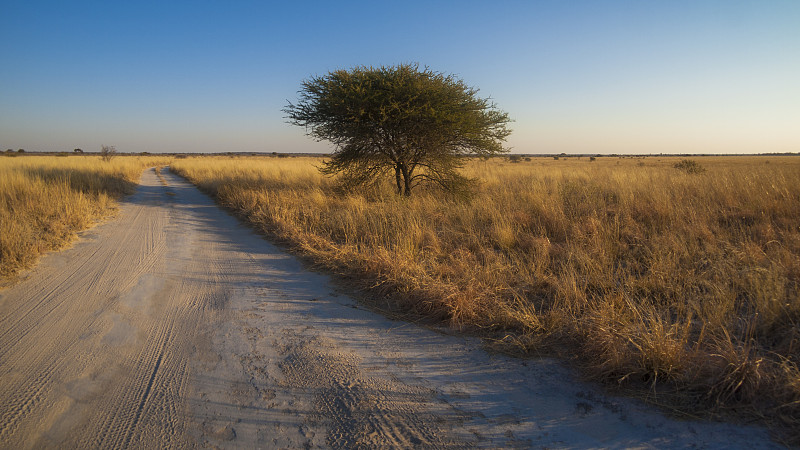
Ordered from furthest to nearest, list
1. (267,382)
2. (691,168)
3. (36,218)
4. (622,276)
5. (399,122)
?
(691,168)
(399,122)
(36,218)
(622,276)
(267,382)

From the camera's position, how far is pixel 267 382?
2715mm

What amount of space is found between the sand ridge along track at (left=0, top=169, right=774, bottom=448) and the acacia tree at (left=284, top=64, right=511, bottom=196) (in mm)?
6860

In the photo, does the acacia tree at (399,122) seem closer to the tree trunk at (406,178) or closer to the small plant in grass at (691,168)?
the tree trunk at (406,178)

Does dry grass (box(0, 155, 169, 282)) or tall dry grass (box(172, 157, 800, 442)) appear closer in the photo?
tall dry grass (box(172, 157, 800, 442))

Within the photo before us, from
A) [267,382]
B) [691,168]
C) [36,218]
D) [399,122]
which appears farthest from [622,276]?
[691,168]

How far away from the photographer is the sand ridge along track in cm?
220

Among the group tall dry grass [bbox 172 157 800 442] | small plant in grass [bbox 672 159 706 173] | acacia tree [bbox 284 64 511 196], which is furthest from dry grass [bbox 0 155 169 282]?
small plant in grass [bbox 672 159 706 173]

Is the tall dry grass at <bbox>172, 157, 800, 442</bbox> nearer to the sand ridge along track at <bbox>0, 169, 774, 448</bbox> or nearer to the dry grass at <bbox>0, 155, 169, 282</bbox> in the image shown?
the sand ridge along track at <bbox>0, 169, 774, 448</bbox>

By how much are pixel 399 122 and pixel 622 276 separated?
7520mm

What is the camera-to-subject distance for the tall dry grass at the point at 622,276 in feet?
8.46

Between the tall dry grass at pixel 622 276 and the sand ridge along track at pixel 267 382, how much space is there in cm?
34

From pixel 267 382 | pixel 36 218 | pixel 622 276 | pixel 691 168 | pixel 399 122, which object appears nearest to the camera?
pixel 267 382

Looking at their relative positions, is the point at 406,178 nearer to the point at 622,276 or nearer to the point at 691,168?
the point at 622,276

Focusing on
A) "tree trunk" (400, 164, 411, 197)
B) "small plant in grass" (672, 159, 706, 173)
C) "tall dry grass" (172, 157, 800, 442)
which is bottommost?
"tall dry grass" (172, 157, 800, 442)
